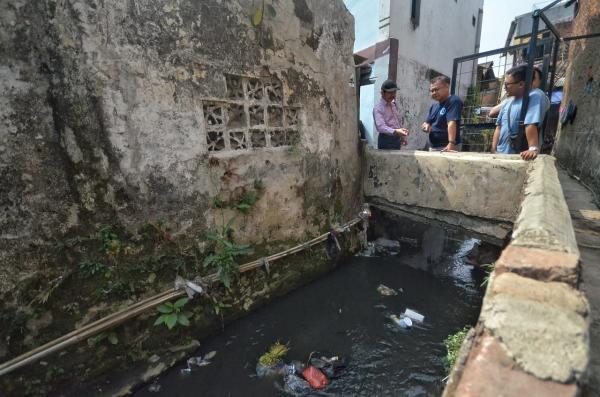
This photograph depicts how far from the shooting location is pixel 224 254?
2863 millimetres

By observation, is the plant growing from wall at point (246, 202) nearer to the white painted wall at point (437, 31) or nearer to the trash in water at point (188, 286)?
the trash in water at point (188, 286)

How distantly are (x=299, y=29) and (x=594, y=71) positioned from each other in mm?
4265

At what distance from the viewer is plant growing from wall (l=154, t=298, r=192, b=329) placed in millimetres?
2467

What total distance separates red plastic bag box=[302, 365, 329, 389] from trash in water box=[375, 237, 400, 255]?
266 centimetres

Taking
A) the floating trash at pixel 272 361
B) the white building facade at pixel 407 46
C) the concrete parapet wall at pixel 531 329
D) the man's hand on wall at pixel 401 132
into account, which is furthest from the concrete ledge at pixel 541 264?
the white building facade at pixel 407 46

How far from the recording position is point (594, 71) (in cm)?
417

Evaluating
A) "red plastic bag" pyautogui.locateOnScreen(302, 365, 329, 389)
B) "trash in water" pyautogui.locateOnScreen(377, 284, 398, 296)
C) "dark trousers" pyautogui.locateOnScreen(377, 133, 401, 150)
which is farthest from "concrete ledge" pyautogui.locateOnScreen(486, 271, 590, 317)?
"dark trousers" pyautogui.locateOnScreen(377, 133, 401, 150)

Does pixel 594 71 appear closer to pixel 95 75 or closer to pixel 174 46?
pixel 174 46

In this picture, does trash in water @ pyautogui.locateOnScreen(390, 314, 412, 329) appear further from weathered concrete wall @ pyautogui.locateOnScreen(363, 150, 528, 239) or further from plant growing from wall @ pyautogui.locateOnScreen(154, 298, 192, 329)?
plant growing from wall @ pyautogui.locateOnScreen(154, 298, 192, 329)

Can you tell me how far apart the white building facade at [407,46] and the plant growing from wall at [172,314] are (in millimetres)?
6602

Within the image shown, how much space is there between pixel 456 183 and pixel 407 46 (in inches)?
221

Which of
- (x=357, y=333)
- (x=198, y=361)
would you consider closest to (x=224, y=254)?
(x=198, y=361)

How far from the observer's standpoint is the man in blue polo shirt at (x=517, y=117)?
10.2 ft

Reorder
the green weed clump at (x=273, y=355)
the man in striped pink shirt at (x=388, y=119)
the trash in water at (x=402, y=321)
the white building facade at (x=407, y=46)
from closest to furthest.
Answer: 1. the green weed clump at (x=273, y=355)
2. the trash in water at (x=402, y=321)
3. the man in striped pink shirt at (x=388, y=119)
4. the white building facade at (x=407, y=46)
